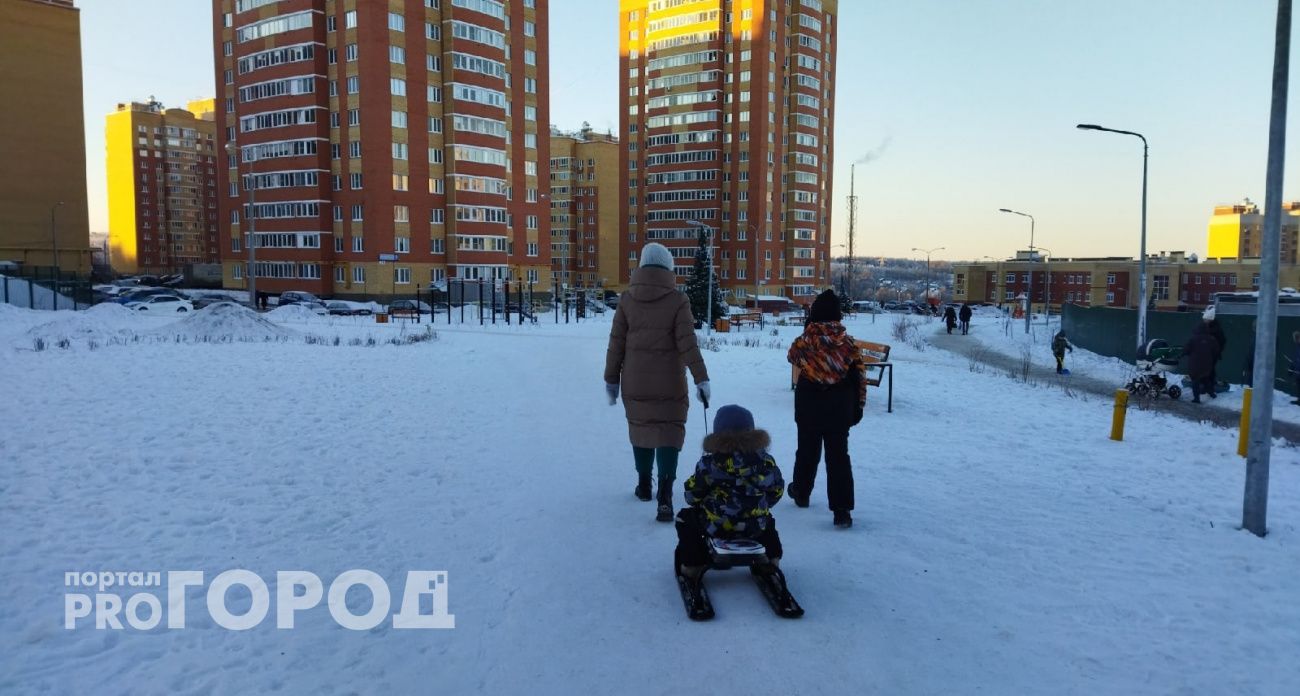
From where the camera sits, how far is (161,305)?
40.1m

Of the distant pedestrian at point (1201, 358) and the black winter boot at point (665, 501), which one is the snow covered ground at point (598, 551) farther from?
the distant pedestrian at point (1201, 358)

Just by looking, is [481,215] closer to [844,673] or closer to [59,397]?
[59,397]

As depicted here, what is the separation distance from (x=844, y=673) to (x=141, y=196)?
14917cm

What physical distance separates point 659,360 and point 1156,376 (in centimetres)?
1468

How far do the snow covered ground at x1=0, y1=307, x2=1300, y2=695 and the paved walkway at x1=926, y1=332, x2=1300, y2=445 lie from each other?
223 cm

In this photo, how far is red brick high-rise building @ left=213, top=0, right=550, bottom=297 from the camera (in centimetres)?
5678

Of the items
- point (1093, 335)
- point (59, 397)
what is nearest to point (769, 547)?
point (59, 397)

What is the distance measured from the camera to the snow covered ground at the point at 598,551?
3.62m

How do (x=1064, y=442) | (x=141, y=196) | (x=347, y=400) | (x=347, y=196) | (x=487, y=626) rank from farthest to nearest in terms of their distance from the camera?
(x=141, y=196) < (x=347, y=196) < (x=347, y=400) < (x=1064, y=442) < (x=487, y=626)

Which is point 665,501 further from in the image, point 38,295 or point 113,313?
point 38,295

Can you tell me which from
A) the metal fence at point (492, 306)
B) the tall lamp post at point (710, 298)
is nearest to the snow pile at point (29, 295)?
the metal fence at point (492, 306)

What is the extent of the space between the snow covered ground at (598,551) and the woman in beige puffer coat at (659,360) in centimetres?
69

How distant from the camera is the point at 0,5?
66.5 meters

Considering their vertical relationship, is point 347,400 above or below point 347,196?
below
